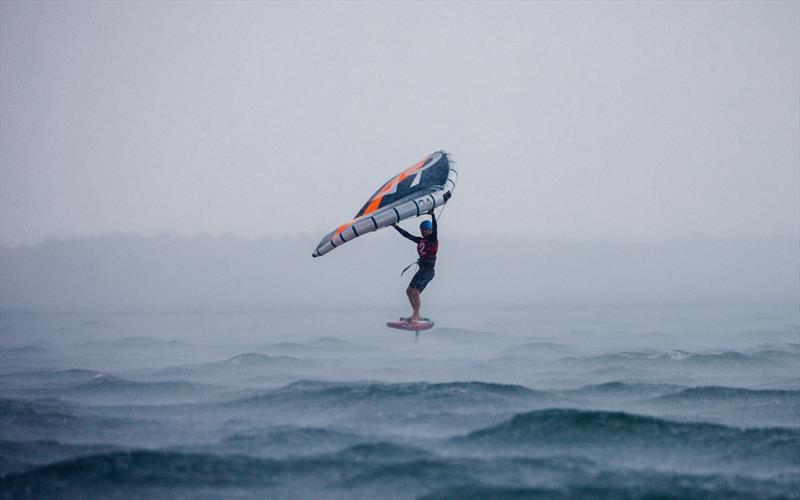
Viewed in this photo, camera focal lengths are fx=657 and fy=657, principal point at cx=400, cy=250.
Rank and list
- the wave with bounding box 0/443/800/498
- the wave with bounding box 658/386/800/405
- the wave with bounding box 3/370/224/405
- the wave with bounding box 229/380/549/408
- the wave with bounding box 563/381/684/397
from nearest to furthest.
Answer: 1. the wave with bounding box 0/443/800/498
2. the wave with bounding box 229/380/549/408
3. the wave with bounding box 658/386/800/405
4. the wave with bounding box 563/381/684/397
5. the wave with bounding box 3/370/224/405

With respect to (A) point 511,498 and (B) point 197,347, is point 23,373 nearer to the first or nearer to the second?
(B) point 197,347

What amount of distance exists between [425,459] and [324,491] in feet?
9.24

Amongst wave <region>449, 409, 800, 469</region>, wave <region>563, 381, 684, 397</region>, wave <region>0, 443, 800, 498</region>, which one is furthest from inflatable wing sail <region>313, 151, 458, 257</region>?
wave <region>563, 381, 684, 397</region>

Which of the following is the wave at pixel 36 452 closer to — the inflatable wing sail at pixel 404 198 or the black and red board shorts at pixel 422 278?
the inflatable wing sail at pixel 404 198

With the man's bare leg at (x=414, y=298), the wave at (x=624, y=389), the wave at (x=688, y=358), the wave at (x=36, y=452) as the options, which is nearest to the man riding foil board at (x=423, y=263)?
the man's bare leg at (x=414, y=298)

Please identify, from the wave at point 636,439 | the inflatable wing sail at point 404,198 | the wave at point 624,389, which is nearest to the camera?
the inflatable wing sail at point 404,198

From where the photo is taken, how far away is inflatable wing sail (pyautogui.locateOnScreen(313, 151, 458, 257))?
15922mm

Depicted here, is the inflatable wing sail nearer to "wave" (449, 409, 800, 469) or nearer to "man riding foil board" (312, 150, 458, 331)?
"man riding foil board" (312, 150, 458, 331)

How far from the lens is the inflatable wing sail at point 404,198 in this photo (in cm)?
1592

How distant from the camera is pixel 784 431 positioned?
18219mm

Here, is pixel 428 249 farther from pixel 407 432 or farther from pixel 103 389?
pixel 103 389

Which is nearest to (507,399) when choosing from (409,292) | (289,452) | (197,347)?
(409,292)

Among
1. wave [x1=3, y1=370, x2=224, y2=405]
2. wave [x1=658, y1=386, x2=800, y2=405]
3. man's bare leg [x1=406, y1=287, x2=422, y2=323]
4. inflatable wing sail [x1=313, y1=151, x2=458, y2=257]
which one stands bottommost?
wave [x1=3, y1=370, x2=224, y2=405]

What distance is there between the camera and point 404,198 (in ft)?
55.7
